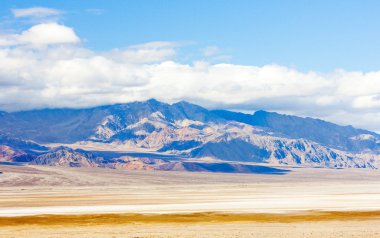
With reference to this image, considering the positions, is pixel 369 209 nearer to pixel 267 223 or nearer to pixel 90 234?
pixel 267 223

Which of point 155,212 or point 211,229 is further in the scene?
point 155,212

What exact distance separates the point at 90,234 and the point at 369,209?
4595cm

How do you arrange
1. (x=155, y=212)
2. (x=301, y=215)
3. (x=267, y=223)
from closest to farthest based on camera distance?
(x=267, y=223) → (x=301, y=215) → (x=155, y=212)

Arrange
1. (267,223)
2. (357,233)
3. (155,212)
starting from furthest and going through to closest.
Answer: (155,212)
(267,223)
(357,233)

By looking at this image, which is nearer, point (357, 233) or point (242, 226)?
point (357, 233)

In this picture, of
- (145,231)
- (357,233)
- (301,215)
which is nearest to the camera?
(357,233)

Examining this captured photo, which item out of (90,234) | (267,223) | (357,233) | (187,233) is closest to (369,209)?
(267,223)

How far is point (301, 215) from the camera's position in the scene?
8406 cm

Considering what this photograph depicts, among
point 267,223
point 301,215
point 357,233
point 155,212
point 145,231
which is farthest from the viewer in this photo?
point 155,212

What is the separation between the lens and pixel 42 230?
68562 millimetres

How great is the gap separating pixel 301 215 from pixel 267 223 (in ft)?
39.1

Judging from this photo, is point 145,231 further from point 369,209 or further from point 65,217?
point 369,209

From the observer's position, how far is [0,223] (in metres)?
76.9

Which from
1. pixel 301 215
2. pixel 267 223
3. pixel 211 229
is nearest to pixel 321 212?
pixel 301 215
